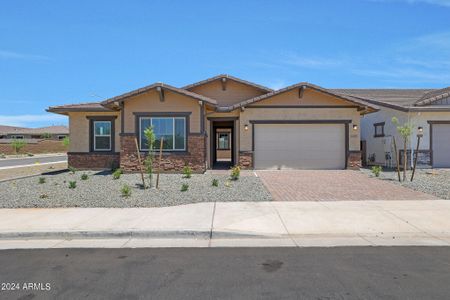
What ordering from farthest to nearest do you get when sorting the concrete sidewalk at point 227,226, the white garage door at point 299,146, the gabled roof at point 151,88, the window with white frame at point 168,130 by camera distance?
the white garage door at point 299,146 → the window with white frame at point 168,130 → the gabled roof at point 151,88 → the concrete sidewalk at point 227,226

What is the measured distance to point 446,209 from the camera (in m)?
9.16

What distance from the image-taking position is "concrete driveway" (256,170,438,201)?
1101cm

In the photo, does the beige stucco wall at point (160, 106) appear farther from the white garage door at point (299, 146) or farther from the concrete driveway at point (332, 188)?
the concrete driveway at point (332, 188)

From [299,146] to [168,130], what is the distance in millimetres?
7005

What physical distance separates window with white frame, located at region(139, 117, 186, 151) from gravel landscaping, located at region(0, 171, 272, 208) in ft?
9.03

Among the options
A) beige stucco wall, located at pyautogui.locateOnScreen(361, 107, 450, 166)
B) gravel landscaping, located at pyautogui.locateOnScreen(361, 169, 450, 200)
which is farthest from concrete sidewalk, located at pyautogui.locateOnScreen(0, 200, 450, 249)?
beige stucco wall, located at pyautogui.locateOnScreen(361, 107, 450, 166)

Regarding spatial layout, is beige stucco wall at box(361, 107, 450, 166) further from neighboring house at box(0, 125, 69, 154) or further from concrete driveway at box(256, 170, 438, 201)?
neighboring house at box(0, 125, 69, 154)

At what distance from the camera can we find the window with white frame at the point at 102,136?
19.6m

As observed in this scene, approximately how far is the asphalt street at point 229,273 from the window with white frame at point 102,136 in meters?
14.0

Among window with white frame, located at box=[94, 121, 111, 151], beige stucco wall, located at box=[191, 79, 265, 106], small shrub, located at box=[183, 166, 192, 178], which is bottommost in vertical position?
small shrub, located at box=[183, 166, 192, 178]

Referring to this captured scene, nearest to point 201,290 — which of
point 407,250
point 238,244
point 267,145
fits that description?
point 238,244

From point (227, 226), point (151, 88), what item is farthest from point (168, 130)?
point (227, 226)

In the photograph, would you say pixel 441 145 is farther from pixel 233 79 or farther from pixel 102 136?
pixel 102 136

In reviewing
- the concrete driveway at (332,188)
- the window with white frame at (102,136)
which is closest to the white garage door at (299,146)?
the concrete driveway at (332,188)
